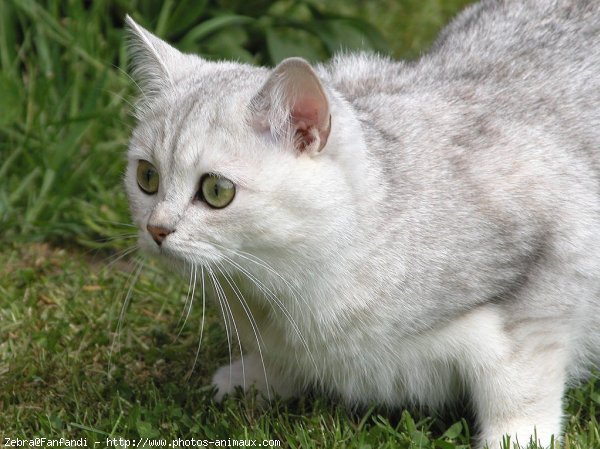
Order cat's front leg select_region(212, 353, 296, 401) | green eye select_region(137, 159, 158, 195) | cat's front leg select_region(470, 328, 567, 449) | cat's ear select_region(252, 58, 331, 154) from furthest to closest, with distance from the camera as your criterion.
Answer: cat's front leg select_region(212, 353, 296, 401), cat's front leg select_region(470, 328, 567, 449), green eye select_region(137, 159, 158, 195), cat's ear select_region(252, 58, 331, 154)

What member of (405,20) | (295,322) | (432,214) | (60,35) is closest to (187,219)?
(295,322)

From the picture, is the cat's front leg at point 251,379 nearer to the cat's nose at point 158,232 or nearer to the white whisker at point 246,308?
the white whisker at point 246,308

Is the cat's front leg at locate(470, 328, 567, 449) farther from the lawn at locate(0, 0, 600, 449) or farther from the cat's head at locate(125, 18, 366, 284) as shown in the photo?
the cat's head at locate(125, 18, 366, 284)

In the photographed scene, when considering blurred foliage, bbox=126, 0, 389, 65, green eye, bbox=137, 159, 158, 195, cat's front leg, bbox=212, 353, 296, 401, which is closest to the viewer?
green eye, bbox=137, 159, 158, 195

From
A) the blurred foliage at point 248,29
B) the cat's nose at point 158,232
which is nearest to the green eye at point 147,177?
the cat's nose at point 158,232

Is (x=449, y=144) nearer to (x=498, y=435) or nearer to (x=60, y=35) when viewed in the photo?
(x=498, y=435)

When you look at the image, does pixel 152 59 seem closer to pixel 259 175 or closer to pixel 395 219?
pixel 259 175

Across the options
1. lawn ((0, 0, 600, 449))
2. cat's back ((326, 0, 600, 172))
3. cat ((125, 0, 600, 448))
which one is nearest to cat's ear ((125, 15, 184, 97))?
cat ((125, 0, 600, 448))
